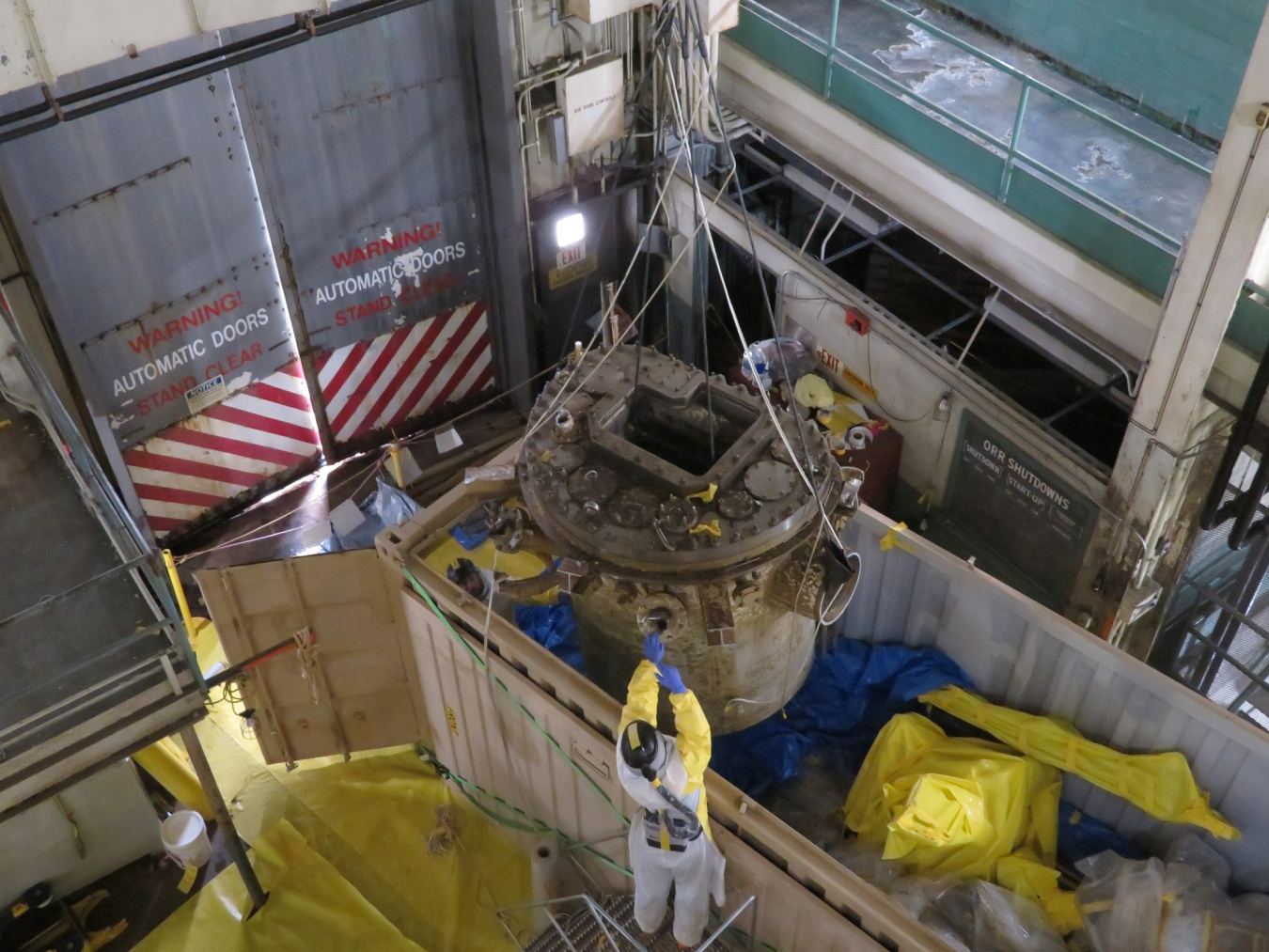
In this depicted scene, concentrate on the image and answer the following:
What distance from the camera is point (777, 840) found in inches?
189

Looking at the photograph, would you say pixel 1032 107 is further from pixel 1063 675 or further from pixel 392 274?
pixel 392 274

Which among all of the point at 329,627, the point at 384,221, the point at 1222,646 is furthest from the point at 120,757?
the point at 1222,646

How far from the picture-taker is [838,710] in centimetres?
641

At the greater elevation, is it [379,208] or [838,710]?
[379,208]

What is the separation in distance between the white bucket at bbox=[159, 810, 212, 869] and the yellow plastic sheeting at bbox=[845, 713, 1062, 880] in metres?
3.58

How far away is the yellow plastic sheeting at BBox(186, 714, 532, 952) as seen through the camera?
21.2 ft

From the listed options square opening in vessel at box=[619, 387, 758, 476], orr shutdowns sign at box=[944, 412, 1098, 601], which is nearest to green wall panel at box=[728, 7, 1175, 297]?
orr shutdowns sign at box=[944, 412, 1098, 601]

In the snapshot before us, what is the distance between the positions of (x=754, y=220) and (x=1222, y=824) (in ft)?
16.9

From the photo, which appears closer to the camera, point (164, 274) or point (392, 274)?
point (164, 274)

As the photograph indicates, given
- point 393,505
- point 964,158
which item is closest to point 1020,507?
point 964,158

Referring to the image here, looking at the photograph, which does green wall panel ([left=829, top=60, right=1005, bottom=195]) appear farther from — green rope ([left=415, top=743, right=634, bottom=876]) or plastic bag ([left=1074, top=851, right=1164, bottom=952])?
green rope ([left=415, top=743, right=634, bottom=876])

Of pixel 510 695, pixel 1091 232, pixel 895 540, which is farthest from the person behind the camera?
pixel 1091 232

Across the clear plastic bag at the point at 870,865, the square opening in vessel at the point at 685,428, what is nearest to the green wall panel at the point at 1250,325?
the square opening in vessel at the point at 685,428

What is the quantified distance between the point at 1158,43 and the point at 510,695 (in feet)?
16.7
